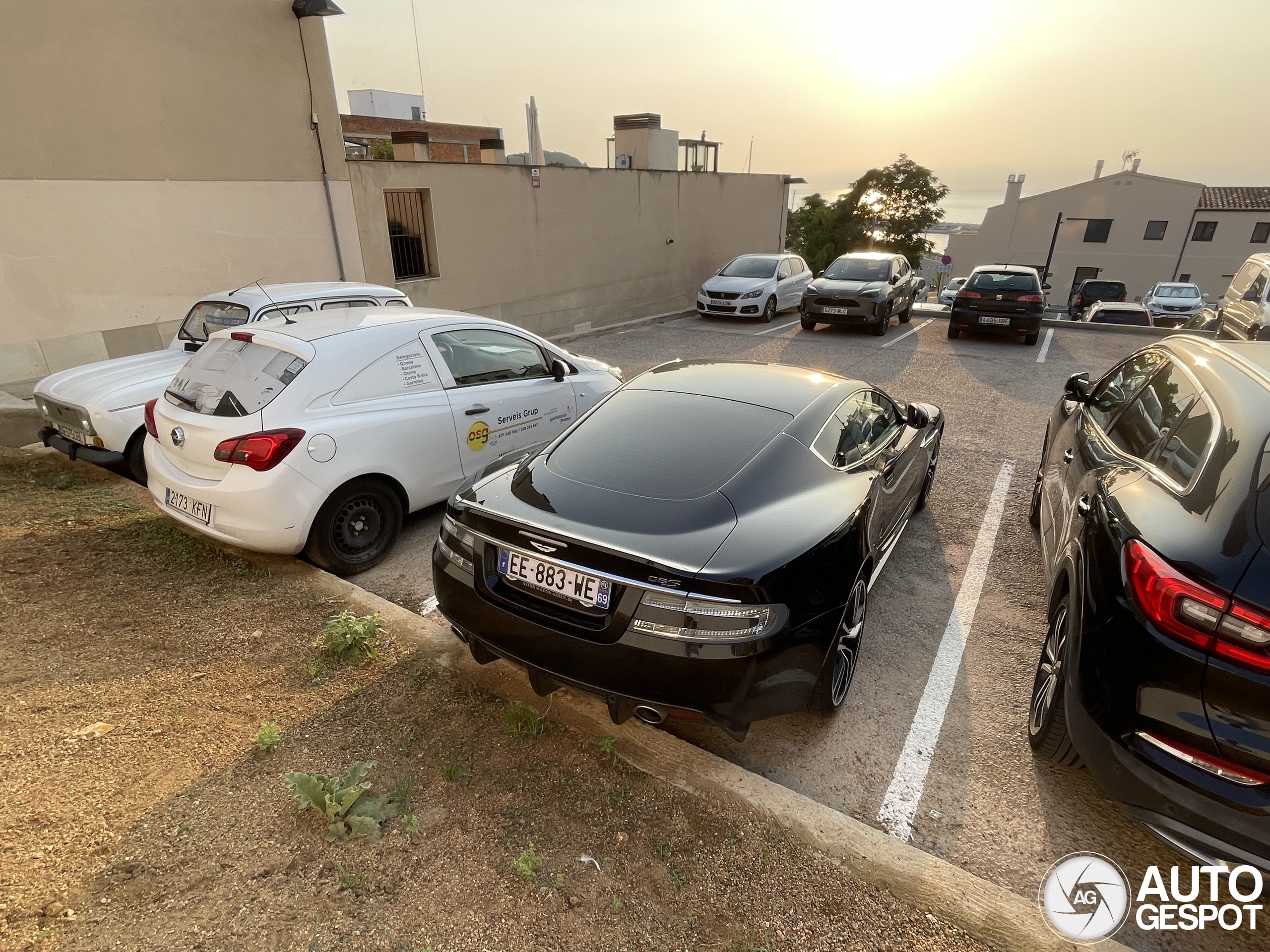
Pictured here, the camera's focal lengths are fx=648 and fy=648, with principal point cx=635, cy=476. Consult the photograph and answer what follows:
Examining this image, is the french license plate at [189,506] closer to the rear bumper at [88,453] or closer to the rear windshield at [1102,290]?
the rear bumper at [88,453]

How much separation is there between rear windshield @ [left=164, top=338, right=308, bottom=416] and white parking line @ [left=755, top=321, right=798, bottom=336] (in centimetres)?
1101

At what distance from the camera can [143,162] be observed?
757 cm

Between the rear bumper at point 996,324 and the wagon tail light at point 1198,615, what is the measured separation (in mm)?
12004

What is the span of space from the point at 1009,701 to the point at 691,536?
1990mm

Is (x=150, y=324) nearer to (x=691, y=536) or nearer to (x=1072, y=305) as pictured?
(x=691, y=536)

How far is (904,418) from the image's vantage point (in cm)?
419

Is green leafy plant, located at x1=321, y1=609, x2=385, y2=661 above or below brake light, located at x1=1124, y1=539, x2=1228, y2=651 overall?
below

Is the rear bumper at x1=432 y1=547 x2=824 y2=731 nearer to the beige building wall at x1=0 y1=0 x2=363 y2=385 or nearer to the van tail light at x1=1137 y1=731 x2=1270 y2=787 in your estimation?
the van tail light at x1=1137 y1=731 x2=1270 y2=787

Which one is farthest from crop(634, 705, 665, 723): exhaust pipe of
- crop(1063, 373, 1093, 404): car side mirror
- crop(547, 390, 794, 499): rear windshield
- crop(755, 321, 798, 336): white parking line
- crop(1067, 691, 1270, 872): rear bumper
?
crop(755, 321, 798, 336): white parking line

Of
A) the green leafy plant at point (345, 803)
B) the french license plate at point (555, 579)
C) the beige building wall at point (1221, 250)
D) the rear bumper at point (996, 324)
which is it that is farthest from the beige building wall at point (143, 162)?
the beige building wall at point (1221, 250)

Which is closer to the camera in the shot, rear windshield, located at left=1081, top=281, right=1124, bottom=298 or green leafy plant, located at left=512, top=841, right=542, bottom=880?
green leafy plant, located at left=512, top=841, right=542, bottom=880

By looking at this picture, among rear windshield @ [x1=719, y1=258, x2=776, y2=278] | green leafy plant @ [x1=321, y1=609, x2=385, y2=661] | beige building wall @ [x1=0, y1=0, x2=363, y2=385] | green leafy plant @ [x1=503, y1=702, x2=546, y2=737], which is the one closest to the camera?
green leafy plant @ [x1=503, y1=702, x2=546, y2=737]

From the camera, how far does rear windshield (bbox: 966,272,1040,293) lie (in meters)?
12.4

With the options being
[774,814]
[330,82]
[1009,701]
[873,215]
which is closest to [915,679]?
[1009,701]
